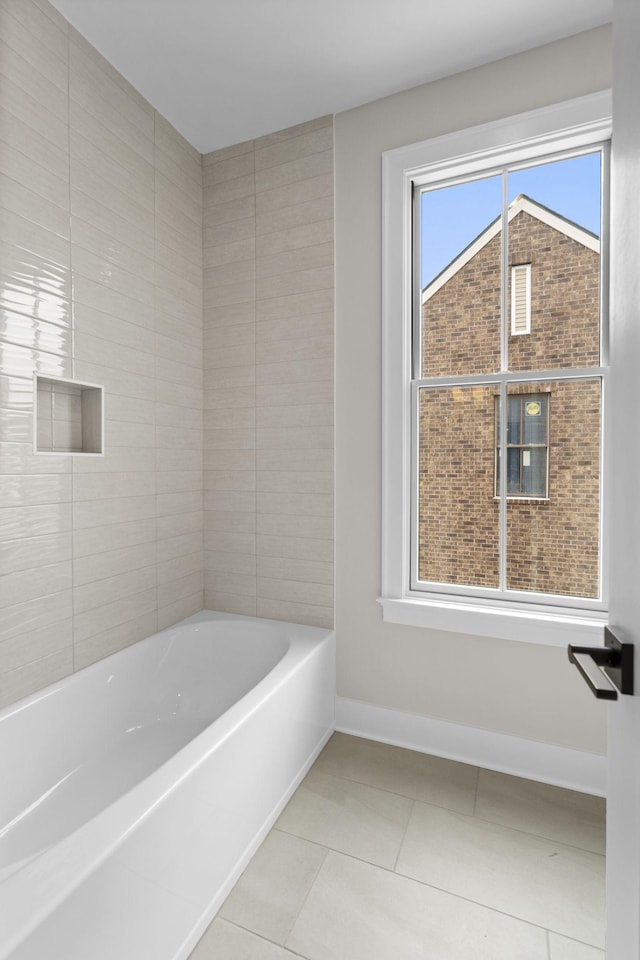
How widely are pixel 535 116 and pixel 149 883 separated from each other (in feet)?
8.72

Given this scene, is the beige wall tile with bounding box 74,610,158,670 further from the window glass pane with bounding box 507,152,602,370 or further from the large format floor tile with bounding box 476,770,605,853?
the window glass pane with bounding box 507,152,602,370

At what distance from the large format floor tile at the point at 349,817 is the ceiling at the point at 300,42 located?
2.80 m

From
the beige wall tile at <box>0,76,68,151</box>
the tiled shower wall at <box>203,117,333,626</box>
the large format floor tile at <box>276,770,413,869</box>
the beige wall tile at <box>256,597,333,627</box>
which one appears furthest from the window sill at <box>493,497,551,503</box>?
the beige wall tile at <box>0,76,68,151</box>

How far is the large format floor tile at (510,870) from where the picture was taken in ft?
4.24

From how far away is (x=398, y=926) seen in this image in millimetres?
1259

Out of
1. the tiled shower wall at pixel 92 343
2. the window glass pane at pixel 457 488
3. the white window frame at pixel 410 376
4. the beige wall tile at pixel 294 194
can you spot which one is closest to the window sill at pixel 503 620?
the white window frame at pixel 410 376

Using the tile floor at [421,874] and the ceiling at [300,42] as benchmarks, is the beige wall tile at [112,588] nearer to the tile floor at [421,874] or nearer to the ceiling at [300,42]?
the tile floor at [421,874]

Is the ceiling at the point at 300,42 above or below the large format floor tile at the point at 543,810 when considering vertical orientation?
above

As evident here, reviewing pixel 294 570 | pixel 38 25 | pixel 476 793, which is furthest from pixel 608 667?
pixel 38 25

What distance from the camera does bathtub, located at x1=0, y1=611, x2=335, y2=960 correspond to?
0.88 meters

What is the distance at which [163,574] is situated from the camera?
86.0 inches

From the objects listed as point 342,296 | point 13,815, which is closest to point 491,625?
point 342,296

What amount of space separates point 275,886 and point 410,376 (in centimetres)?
185

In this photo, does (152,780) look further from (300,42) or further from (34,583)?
(300,42)
